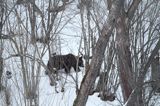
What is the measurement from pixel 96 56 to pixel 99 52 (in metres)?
0.09

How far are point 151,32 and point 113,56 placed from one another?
2.38m

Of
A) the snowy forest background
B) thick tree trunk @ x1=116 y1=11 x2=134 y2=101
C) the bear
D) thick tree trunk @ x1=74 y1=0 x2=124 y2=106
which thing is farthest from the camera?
the bear

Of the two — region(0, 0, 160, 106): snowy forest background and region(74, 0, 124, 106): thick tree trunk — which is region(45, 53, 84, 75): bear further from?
region(74, 0, 124, 106): thick tree trunk

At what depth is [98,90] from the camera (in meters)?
14.8

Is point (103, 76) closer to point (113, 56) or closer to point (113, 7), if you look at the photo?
point (113, 56)

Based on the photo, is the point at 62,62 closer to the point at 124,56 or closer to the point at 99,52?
the point at 124,56

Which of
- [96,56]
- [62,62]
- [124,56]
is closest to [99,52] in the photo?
[96,56]

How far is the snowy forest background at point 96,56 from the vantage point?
299 inches

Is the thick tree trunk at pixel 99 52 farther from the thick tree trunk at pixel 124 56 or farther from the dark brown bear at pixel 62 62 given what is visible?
the dark brown bear at pixel 62 62

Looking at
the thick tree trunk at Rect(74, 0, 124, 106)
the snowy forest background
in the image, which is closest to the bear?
the snowy forest background

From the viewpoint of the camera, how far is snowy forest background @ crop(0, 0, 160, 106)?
7584 millimetres

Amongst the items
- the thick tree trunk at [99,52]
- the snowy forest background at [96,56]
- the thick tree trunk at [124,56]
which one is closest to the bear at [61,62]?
the snowy forest background at [96,56]

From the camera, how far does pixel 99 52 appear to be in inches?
263

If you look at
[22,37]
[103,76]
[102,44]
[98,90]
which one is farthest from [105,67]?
[102,44]
